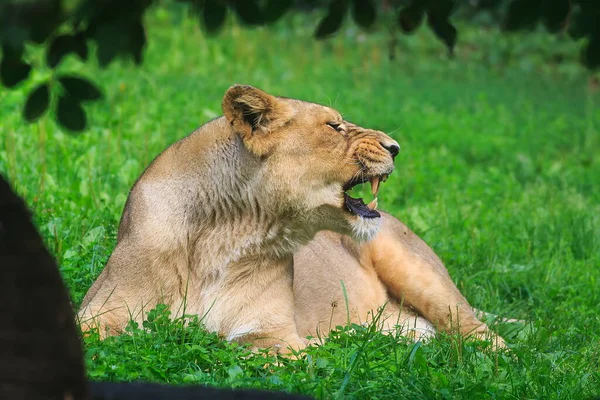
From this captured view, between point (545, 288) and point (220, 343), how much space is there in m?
2.63

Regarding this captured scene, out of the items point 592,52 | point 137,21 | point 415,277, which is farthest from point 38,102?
point 415,277

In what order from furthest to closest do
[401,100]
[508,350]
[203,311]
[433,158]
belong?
[401,100]
[433,158]
[508,350]
[203,311]

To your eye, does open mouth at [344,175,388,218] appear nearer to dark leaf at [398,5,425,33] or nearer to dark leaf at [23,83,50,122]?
dark leaf at [398,5,425,33]

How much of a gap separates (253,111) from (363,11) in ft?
6.80

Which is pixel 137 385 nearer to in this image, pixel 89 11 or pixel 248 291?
pixel 89 11

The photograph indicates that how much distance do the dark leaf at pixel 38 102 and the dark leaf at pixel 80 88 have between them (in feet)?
0.29

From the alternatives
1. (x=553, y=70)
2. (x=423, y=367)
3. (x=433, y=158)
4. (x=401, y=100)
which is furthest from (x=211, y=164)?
(x=553, y=70)

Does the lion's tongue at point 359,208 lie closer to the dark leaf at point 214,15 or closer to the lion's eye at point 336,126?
the lion's eye at point 336,126

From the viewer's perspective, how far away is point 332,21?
235cm

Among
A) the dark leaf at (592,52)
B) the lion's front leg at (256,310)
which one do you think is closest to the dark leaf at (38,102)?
the dark leaf at (592,52)

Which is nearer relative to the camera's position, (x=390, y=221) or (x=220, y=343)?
(x=220, y=343)

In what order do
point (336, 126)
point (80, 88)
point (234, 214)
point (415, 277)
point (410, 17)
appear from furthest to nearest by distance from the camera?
point (415, 277)
point (336, 126)
point (234, 214)
point (410, 17)
point (80, 88)

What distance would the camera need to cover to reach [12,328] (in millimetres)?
2273

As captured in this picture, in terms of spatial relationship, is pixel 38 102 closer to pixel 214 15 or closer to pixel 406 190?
pixel 214 15
